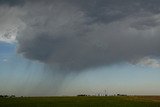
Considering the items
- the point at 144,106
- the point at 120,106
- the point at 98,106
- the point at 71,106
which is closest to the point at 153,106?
the point at 144,106

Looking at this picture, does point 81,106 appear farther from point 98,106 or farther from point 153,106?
point 153,106

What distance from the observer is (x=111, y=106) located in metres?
74.4

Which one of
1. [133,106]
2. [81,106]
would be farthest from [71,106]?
[133,106]

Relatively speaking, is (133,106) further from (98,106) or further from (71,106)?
(71,106)

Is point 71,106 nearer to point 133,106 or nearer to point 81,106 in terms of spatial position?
point 81,106

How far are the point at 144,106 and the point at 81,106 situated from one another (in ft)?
54.9

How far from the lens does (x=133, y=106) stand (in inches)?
3019

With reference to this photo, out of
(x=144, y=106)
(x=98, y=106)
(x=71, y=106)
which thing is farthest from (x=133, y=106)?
(x=71, y=106)

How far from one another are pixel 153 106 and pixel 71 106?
71.9ft

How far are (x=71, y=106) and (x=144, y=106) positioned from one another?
19129 millimetres

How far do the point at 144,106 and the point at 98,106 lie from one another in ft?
41.7

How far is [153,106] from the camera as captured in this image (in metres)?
78.4

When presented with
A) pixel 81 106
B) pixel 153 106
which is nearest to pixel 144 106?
pixel 153 106

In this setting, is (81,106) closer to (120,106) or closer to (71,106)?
(71,106)
